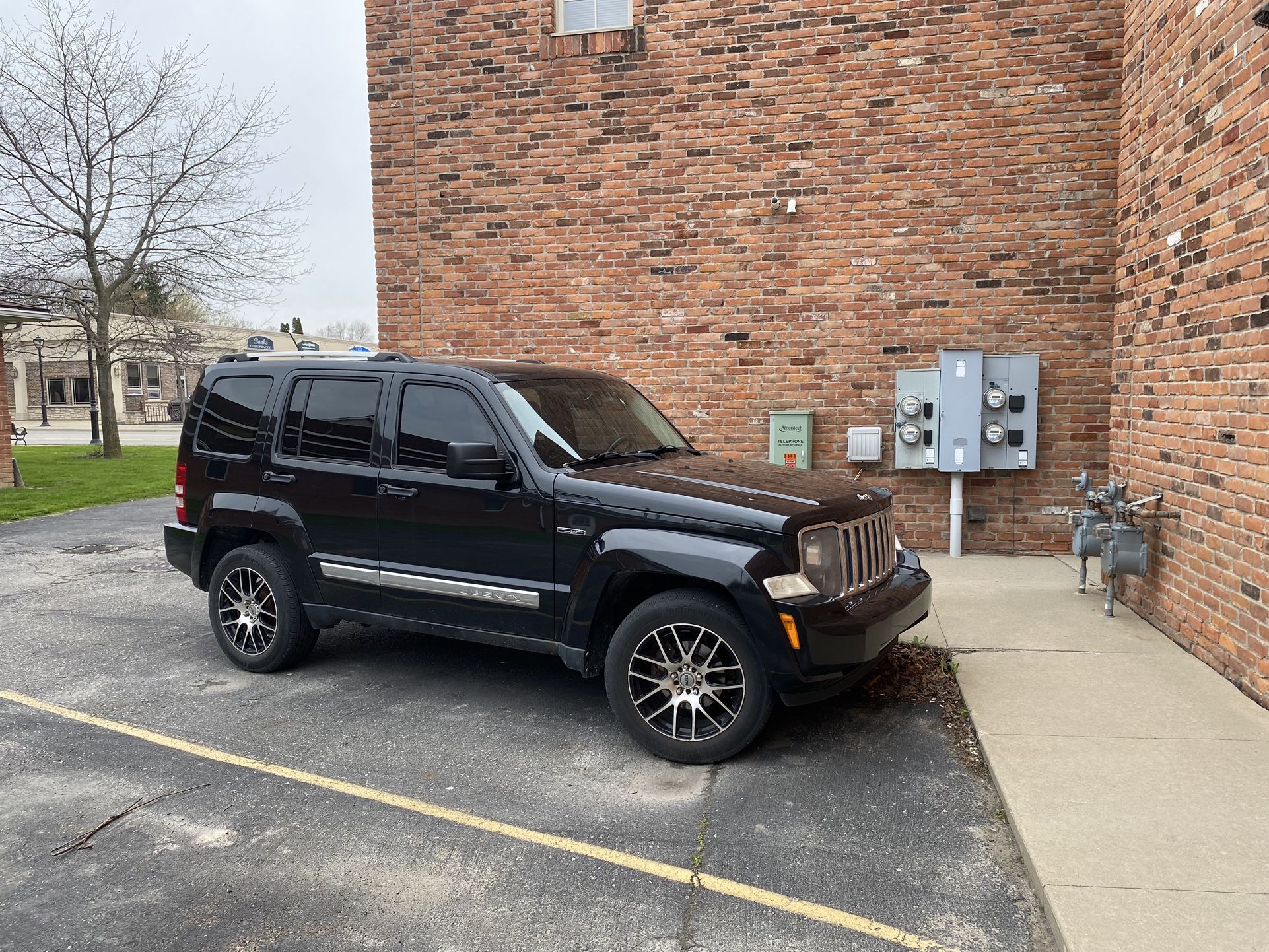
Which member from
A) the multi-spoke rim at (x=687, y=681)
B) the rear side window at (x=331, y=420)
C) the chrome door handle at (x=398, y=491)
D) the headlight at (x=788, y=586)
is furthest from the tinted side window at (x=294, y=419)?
the headlight at (x=788, y=586)

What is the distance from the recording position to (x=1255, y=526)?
15.5 feet

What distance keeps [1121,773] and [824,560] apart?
1.53 m

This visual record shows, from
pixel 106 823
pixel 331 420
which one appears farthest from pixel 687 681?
pixel 331 420

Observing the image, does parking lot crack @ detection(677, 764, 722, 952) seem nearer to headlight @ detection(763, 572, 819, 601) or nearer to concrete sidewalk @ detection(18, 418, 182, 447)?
headlight @ detection(763, 572, 819, 601)

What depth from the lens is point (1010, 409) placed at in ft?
27.3

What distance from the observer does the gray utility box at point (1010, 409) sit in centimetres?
826

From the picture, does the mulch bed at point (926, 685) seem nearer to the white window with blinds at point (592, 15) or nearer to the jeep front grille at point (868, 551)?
the jeep front grille at point (868, 551)

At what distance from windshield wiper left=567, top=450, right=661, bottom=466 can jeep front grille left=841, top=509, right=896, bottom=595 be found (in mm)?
1289

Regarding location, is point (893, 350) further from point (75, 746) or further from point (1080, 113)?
point (75, 746)

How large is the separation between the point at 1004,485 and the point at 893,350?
1.66m

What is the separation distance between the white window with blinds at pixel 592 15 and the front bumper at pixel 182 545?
250 inches

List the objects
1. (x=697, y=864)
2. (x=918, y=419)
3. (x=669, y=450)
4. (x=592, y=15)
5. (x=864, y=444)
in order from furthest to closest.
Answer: (x=592, y=15), (x=864, y=444), (x=918, y=419), (x=669, y=450), (x=697, y=864)

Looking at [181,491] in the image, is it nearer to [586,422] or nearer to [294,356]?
[294,356]

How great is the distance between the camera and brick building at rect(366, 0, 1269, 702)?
26.9 feet
